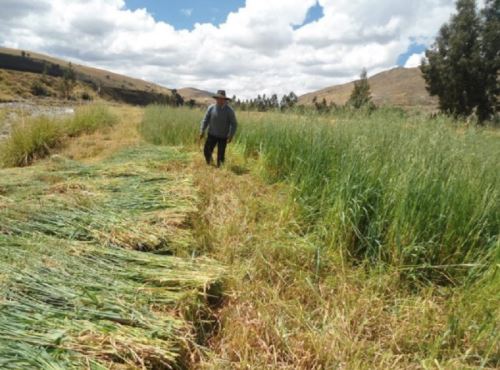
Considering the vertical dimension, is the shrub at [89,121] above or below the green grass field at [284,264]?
above

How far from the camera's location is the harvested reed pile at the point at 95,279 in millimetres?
1854

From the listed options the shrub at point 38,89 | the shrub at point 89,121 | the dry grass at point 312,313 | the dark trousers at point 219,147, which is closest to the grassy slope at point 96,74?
the shrub at point 38,89

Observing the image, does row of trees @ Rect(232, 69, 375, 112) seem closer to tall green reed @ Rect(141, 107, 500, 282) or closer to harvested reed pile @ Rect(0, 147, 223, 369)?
tall green reed @ Rect(141, 107, 500, 282)

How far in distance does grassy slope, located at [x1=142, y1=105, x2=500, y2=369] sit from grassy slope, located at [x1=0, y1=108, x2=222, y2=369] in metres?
0.29

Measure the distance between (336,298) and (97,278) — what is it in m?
1.69

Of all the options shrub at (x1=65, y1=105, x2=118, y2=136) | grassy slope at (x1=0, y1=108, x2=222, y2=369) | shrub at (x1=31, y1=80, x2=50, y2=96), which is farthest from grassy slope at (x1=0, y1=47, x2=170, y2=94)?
grassy slope at (x1=0, y1=108, x2=222, y2=369)

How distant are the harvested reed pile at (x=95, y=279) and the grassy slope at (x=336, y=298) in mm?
320

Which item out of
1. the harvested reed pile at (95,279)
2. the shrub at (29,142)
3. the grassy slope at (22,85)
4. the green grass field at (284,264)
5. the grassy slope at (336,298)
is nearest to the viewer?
the harvested reed pile at (95,279)

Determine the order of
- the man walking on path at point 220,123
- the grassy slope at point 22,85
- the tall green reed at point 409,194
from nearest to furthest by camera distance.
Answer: the tall green reed at point 409,194 < the man walking on path at point 220,123 < the grassy slope at point 22,85

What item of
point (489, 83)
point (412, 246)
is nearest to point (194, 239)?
point (412, 246)

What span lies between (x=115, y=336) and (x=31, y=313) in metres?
0.50

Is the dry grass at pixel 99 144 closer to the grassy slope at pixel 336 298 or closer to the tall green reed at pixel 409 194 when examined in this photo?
the grassy slope at pixel 336 298

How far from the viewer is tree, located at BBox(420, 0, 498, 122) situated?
2130cm

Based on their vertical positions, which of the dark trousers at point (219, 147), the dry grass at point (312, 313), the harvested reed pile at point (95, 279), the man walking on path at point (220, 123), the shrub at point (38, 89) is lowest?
the dry grass at point (312, 313)
